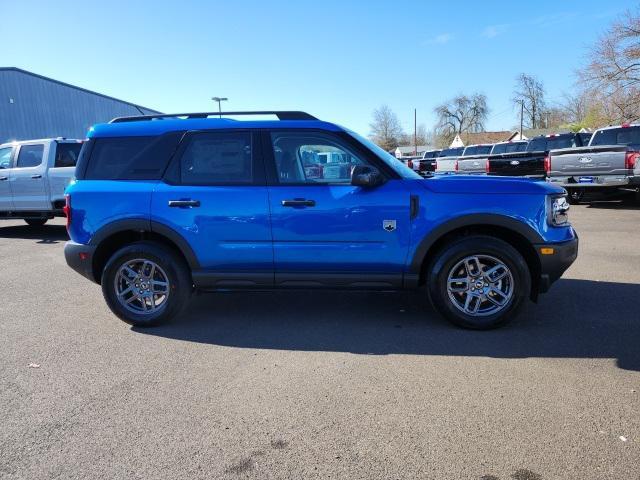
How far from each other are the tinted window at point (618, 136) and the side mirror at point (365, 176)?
1199 cm

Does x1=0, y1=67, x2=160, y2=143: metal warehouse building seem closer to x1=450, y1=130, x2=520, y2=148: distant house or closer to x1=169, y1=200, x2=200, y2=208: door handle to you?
x1=169, y1=200, x2=200, y2=208: door handle

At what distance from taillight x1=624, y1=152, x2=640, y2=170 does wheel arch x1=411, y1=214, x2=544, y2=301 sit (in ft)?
31.4

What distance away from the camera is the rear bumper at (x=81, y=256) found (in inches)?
183

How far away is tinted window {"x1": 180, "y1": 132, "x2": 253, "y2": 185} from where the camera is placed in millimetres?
4480

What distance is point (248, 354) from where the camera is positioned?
3971 mm

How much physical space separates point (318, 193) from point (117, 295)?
2232 mm

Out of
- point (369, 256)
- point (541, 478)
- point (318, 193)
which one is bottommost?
point (541, 478)

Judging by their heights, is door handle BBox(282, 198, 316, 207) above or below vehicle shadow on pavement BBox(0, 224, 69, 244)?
above

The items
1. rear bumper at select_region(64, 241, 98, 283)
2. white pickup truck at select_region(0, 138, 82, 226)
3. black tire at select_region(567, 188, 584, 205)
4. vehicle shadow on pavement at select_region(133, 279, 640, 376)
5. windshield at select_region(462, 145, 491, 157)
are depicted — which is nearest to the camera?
vehicle shadow on pavement at select_region(133, 279, 640, 376)

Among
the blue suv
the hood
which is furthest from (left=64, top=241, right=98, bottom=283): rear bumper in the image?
the hood

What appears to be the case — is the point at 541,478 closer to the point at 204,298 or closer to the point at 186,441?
the point at 186,441

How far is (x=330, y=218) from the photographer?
14.1ft

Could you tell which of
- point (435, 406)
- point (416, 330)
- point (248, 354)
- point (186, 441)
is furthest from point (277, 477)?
point (416, 330)

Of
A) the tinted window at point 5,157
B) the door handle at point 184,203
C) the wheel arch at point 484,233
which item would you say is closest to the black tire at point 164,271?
the door handle at point 184,203
